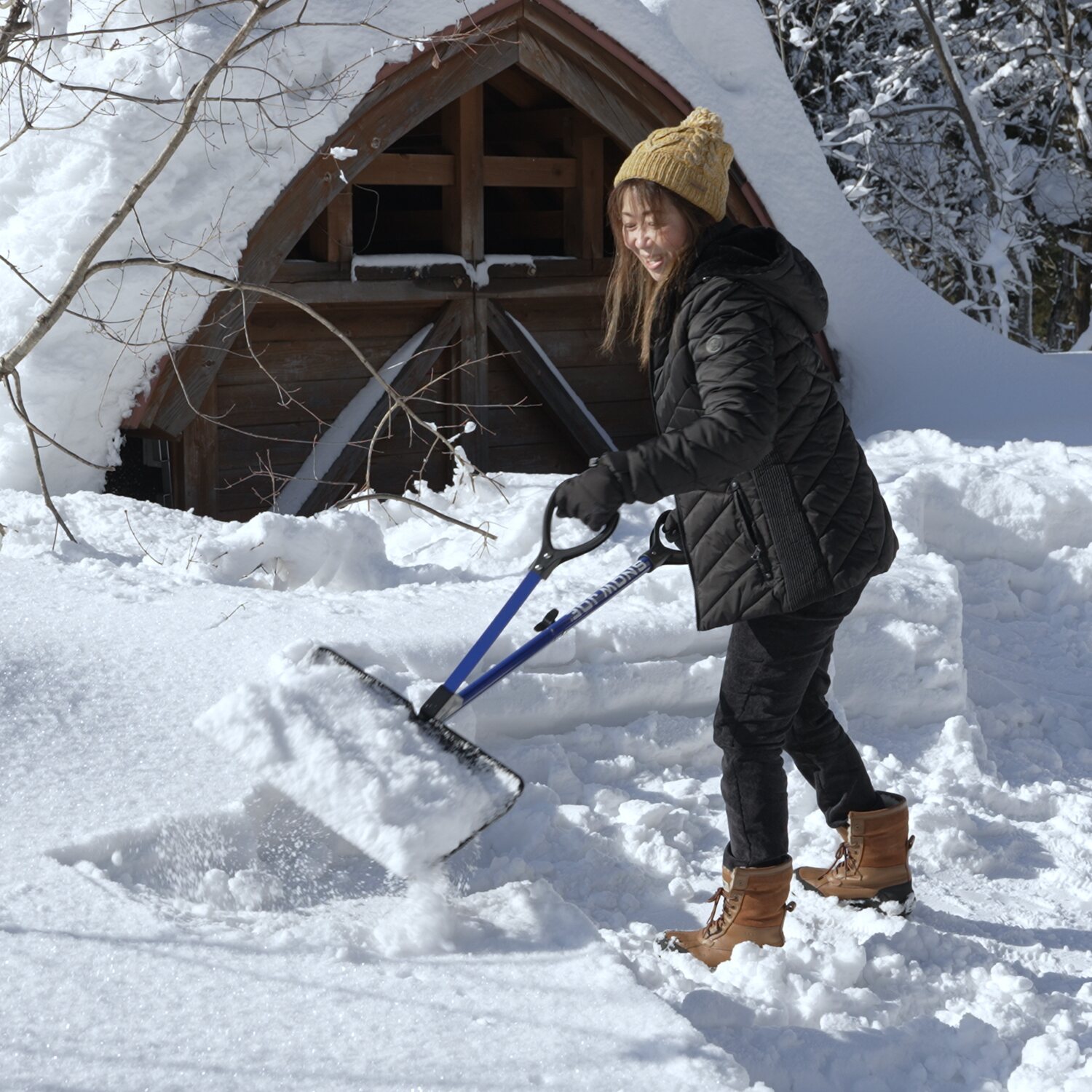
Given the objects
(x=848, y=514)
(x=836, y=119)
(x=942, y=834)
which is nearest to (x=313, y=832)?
(x=848, y=514)

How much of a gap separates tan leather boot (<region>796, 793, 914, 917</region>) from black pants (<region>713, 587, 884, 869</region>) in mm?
267

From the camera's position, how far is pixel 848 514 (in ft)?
8.35

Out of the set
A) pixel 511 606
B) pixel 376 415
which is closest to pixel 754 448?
pixel 511 606

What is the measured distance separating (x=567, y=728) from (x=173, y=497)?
3.18m

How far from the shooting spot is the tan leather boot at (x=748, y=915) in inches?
104

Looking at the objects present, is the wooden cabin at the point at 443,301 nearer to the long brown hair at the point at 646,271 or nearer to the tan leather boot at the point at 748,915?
the long brown hair at the point at 646,271

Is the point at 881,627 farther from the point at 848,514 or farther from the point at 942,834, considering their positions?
the point at 848,514

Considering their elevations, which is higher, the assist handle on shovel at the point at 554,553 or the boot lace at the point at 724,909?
the assist handle on shovel at the point at 554,553

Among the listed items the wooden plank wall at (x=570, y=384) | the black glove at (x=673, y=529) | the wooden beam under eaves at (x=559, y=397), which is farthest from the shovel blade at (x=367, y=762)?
the wooden plank wall at (x=570, y=384)

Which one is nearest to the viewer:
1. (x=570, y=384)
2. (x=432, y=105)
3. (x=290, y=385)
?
(x=432, y=105)

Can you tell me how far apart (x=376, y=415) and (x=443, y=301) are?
0.82 meters

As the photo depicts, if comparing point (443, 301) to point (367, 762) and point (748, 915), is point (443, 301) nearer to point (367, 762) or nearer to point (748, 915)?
point (367, 762)

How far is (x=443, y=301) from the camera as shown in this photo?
7.13 metres

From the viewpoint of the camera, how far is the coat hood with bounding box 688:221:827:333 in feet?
7.89
